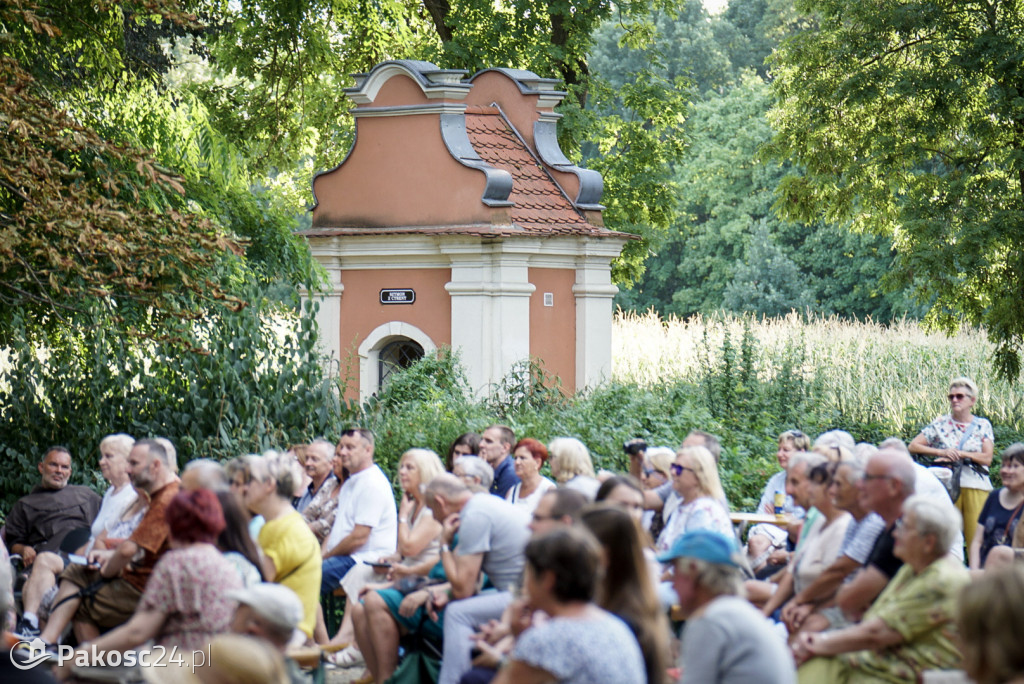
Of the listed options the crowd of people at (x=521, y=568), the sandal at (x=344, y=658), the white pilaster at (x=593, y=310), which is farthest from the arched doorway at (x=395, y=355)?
the sandal at (x=344, y=658)

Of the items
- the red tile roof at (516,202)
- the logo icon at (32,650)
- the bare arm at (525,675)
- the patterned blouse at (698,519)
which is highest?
the red tile roof at (516,202)

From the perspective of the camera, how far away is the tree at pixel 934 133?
52.0ft

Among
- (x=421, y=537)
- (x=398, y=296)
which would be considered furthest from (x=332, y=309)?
(x=421, y=537)

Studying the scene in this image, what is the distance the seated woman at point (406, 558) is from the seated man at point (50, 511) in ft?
8.13

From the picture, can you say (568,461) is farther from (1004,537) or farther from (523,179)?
(523,179)

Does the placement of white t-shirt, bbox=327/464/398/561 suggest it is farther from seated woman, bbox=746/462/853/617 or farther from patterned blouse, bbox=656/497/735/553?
seated woman, bbox=746/462/853/617

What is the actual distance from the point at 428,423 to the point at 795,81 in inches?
354

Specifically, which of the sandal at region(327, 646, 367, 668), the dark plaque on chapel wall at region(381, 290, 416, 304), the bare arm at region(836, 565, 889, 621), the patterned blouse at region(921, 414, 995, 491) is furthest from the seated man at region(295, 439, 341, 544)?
the dark plaque on chapel wall at region(381, 290, 416, 304)

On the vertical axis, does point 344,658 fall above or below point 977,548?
below

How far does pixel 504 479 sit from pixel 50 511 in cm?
347

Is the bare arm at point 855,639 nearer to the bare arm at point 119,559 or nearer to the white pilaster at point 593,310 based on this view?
the bare arm at point 119,559

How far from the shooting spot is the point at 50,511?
32.1 feet

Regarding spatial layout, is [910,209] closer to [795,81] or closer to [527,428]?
[795,81]

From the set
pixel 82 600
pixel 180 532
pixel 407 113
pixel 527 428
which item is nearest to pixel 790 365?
pixel 527 428
